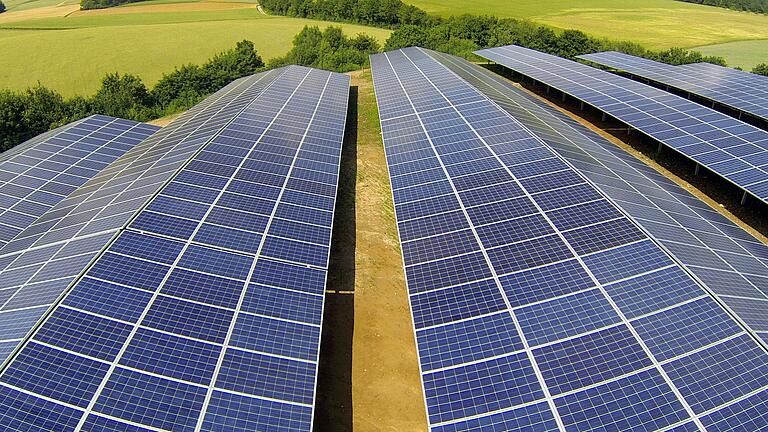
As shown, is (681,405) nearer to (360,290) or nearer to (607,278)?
(607,278)

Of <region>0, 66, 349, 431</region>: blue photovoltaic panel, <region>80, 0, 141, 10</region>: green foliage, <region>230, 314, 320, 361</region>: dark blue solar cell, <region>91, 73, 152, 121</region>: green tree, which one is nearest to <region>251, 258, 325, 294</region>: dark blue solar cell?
<region>0, 66, 349, 431</region>: blue photovoltaic panel

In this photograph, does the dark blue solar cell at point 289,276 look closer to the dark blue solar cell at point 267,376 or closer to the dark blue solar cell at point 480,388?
the dark blue solar cell at point 267,376

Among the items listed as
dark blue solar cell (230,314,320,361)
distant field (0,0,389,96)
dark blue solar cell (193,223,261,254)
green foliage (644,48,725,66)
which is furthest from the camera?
distant field (0,0,389,96)

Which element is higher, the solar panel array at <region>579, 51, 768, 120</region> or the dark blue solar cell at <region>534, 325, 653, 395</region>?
the solar panel array at <region>579, 51, 768, 120</region>

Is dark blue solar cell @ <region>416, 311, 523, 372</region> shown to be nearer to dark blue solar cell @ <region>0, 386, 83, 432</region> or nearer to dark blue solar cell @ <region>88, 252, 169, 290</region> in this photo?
dark blue solar cell @ <region>88, 252, 169, 290</region>

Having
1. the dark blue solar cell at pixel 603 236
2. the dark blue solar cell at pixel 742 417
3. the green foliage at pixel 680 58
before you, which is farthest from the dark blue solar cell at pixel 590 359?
the green foliage at pixel 680 58

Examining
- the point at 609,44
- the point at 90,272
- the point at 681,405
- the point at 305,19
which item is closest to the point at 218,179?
the point at 90,272

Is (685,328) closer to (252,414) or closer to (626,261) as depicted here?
(626,261)
